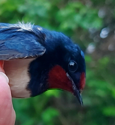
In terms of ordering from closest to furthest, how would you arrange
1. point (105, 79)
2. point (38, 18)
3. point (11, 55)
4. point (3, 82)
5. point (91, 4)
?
point (3, 82), point (11, 55), point (38, 18), point (105, 79), point (91, 4)

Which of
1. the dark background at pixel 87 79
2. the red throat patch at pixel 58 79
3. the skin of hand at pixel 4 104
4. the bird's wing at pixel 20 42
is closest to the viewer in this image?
the skin of hand at pixel 4 104

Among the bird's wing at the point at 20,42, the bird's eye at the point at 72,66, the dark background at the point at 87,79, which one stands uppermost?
the bird's wing at the point at 20,42

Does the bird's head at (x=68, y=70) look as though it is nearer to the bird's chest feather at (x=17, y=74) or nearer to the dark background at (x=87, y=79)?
the bird's chest feather at (x=17, y=74)

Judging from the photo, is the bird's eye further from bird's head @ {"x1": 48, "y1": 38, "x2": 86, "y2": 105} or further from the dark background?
the dark background

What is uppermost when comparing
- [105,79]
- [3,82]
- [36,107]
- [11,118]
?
[3,82]

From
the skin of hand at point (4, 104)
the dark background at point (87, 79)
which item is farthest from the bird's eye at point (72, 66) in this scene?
the dark background at point (87, 79)

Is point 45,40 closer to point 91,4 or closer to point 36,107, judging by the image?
point 36,107

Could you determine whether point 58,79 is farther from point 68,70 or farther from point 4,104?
point 4,104

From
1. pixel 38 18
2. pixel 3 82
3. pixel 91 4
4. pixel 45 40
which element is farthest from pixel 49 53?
pixel 91 4
